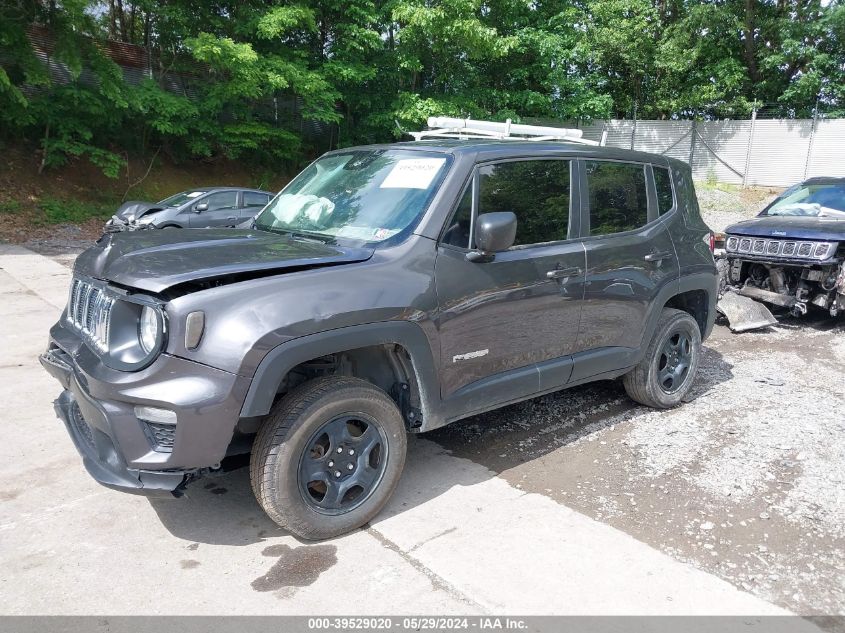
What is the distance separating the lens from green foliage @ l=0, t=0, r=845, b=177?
52.1 ft

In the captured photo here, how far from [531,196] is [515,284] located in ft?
2.01

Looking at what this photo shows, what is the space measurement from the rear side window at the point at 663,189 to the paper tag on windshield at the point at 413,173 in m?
2.01

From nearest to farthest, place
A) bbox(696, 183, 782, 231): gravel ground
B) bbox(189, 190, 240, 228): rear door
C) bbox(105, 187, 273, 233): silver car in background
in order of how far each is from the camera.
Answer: bbox(105, 187, 273, 233): silver car in background
bbox(189, 190, 240, 228): rear door
bbox(696, 183, 782, 231): gravel ground

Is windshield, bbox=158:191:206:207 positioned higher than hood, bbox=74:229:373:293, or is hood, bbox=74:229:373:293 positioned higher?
hood, bbox=74:229:373:293

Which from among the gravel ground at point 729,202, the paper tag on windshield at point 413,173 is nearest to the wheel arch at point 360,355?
the paper tag on windshield at point 413,173

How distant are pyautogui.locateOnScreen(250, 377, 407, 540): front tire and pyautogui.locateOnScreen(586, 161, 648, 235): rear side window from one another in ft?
6.70

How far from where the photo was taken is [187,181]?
1958 cm

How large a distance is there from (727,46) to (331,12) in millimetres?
16641

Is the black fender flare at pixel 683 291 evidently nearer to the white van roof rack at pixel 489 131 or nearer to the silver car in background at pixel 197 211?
the white van roof rack at pixel 489 131

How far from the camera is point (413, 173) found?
381cm

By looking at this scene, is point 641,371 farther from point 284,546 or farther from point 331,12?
point 331,12

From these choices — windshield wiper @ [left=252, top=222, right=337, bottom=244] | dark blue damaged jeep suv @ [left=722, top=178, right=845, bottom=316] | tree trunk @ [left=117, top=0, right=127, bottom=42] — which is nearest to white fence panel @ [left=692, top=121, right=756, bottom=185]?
dark blue damaged jeep suv @ [left=722, top=178, right=845, bottom=316]

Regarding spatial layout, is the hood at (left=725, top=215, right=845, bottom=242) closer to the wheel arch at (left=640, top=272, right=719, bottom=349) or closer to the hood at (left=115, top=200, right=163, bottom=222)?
the wheel arch at (left=640, top=272, right=719, bottom=349)

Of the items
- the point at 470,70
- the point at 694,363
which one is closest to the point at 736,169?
the point at 470,70
